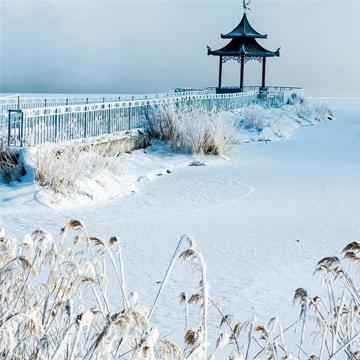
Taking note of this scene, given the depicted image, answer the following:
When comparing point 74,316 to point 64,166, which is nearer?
point 74,316

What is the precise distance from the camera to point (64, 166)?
10.1 metres

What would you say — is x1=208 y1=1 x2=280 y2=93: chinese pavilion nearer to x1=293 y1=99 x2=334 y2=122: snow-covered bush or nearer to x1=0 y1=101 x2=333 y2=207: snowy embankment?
x1=293 y1=99 x2=334 y2=122: snow-covered bush

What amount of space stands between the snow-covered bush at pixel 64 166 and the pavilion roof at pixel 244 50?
3103cm

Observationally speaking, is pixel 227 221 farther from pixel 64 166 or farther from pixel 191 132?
pixel 191 132

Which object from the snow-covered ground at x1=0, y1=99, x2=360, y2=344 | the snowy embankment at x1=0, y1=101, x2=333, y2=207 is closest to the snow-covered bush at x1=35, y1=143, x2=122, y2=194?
the snowy embankment at x1=0, y1=101, x2=333, y2=207

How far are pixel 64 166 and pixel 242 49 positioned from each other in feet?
107

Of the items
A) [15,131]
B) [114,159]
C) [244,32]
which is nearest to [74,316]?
[114,159]

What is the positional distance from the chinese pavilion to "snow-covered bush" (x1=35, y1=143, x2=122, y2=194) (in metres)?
31.0

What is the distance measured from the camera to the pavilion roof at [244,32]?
42.8 meters

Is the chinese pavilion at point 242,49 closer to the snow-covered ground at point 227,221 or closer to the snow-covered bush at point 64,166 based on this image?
the snow-covered ground at point 227,221

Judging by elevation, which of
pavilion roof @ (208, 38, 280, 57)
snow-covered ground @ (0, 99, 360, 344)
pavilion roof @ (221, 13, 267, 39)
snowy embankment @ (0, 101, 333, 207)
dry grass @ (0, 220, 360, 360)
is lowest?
snow-covered ground @ (0, 99, 360, 344)

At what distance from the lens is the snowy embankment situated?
10.0 meters

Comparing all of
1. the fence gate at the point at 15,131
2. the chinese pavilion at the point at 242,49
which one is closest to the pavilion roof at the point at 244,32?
the chinese pavilion at the point at 242,49

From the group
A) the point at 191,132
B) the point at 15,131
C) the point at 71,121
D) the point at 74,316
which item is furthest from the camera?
the point at 191,132
